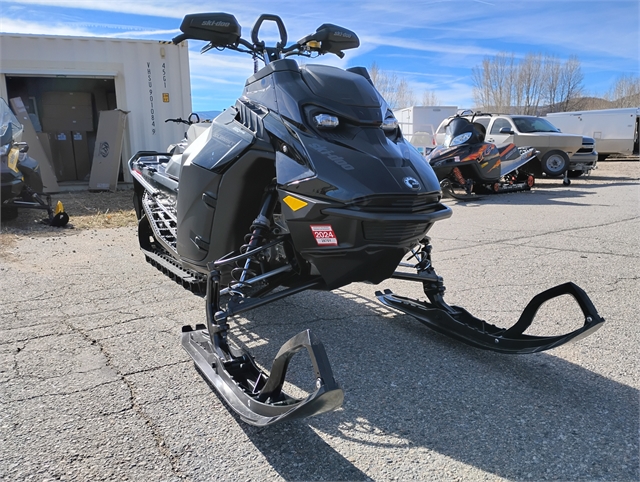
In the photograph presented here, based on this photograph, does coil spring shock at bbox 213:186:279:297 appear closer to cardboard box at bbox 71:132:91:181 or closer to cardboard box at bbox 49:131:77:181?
cardboard box at bbox 71:132:91:181

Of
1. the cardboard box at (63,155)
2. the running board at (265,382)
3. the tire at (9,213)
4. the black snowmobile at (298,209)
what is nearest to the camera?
the running board at (265,382)

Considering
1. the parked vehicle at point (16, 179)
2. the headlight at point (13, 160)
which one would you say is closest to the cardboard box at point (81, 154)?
the parked vehicle at point (16, 179)

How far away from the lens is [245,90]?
2883 millimetres

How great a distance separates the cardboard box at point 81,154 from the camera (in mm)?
14581

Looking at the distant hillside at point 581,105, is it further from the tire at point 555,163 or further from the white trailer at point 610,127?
the tire at point 555,163

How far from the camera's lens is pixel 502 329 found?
289cm

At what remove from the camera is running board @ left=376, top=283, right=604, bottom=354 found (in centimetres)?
244

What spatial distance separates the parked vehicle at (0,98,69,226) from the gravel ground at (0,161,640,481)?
2.86 m

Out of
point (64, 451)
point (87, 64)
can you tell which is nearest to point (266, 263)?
point (64, 451)

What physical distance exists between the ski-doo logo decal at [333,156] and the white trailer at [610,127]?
840 inches

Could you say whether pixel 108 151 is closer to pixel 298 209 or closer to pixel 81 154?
pixel 81 154

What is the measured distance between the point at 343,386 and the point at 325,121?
1306 mm

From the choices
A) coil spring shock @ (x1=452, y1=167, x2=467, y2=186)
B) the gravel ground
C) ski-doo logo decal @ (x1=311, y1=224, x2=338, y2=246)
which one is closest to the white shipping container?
coil spring shock @ (x1=452, y1=167, x2=467, y2=186)

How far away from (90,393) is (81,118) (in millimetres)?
13910
